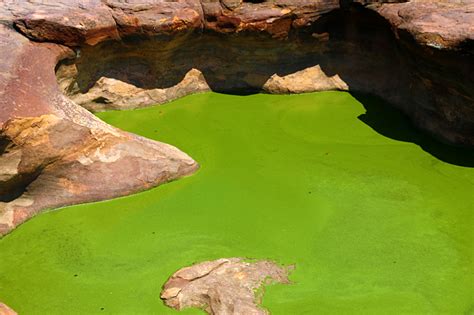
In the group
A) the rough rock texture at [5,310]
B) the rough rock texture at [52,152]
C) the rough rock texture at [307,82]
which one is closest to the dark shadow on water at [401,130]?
the rough rock texture at [307,82]

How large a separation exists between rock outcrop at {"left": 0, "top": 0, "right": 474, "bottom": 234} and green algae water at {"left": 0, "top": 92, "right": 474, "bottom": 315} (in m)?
0.24

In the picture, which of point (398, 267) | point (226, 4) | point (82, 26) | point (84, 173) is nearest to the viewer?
point (398, 267)

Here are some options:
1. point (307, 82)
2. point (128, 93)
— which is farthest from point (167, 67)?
point (307, 82)

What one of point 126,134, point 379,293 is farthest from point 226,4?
point 379,293

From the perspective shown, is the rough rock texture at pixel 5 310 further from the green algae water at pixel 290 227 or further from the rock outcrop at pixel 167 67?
Result: the rock outcrop at pixel 167 67

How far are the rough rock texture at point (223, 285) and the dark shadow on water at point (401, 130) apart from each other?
72.0 inches

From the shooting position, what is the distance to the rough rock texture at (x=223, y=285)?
307cm

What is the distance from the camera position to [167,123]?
5223 millimetres

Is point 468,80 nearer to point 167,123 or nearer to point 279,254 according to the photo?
point 279,254

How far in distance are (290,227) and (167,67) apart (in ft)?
7.78

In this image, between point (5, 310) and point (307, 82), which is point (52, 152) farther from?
point (307, 82)

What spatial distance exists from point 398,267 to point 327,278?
431 millimetres

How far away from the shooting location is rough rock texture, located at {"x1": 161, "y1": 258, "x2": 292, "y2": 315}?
307 centimetres

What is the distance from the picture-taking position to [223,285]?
125 inches
